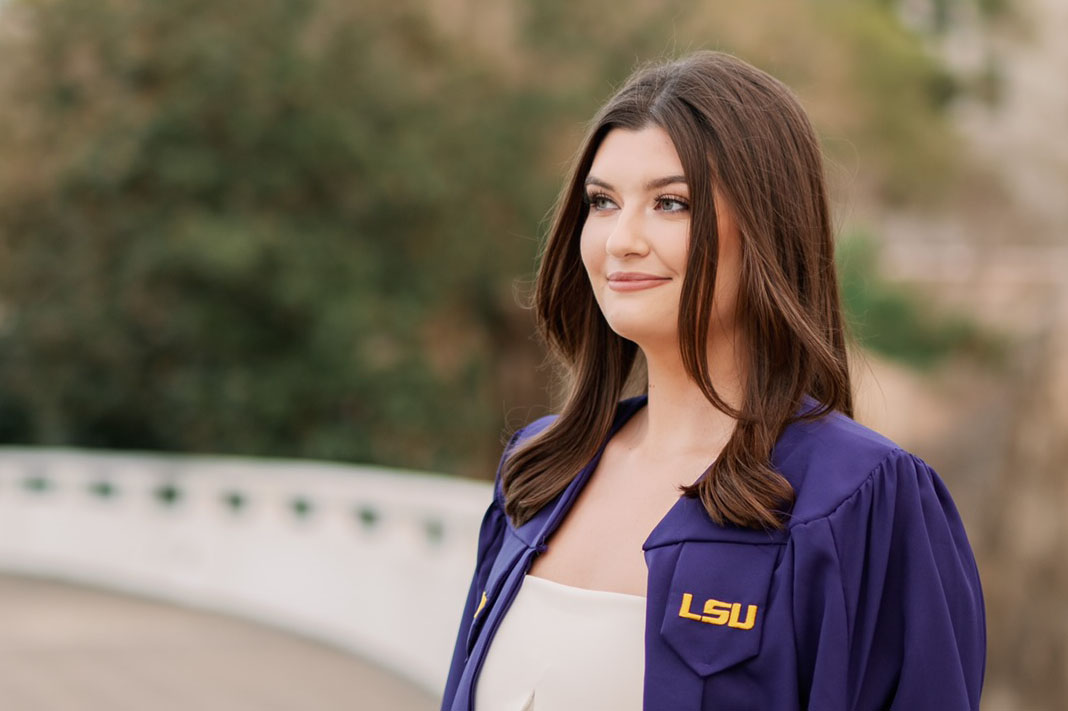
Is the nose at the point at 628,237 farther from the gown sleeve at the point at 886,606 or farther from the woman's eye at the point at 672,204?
the gown sleeve at the point at 886,606

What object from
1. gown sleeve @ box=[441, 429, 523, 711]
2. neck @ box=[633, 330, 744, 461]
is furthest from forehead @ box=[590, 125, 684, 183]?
gown sleeve @ box=[441, 429, 523, 711]

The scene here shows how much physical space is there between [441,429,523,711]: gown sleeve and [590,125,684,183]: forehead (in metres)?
0.48

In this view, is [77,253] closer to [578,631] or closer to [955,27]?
[578,631]

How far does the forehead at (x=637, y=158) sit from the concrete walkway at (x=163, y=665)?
3.60 m

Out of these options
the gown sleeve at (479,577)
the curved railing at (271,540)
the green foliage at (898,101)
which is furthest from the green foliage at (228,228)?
the gown sleeve at (479,577)

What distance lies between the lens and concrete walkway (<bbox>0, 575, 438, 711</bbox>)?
4.87m

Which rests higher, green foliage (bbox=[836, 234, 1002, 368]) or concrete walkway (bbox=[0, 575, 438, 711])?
green foliage (bbox=[836, 234, 1002, 368])

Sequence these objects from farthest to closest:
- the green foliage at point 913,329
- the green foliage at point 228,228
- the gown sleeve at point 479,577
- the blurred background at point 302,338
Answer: the green foliage at point 913,329 → the green foliage at point 228,228 → the blurred background at point 302,338 → the gown sleeve at point 479,577

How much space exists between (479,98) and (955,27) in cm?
1407

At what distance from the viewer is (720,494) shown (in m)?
1.39

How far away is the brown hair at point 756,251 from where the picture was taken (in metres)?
1.42

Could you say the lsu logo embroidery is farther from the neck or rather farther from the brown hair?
the neck

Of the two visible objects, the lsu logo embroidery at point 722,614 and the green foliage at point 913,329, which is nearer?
the lsu logo embroidery at point 722,614

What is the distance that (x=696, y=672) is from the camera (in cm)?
134
